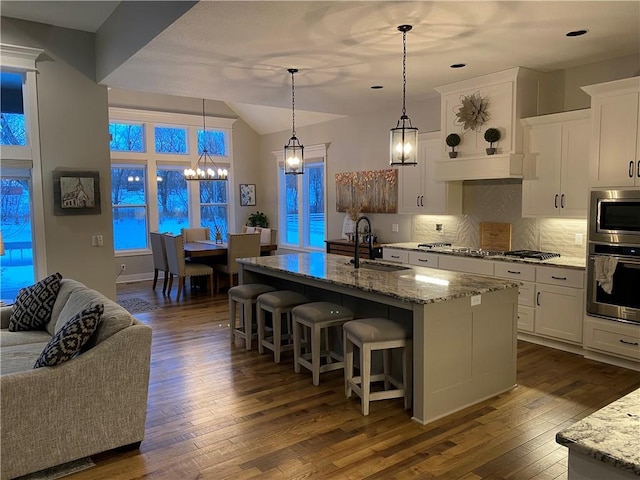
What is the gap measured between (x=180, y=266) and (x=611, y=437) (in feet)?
21.8

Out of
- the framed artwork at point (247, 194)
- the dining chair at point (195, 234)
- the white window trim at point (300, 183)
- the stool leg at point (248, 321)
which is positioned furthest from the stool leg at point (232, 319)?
the framed artwork at point (247, 194)

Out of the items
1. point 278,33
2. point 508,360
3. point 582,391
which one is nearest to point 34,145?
point 278,33

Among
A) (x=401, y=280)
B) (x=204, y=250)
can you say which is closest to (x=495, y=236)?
(x=401, y=280)

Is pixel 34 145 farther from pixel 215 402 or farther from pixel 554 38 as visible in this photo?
pixel 554 38

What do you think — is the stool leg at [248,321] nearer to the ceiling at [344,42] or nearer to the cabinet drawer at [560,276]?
the ceiling at [344,42]

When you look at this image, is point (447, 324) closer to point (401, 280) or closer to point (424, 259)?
point (401, 280)

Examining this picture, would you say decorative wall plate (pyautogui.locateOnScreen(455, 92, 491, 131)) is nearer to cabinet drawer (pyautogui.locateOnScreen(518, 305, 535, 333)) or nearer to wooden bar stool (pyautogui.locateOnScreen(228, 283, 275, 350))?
cabinet drawer (pyautogui.locateOnScreen(518, 305, 535, 333))

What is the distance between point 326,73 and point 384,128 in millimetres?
2505

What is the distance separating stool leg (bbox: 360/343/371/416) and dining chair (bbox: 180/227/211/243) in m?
6.34

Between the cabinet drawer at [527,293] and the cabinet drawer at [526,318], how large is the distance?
53mm

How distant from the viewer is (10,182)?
16.9 feet

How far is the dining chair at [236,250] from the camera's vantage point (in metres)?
7.47

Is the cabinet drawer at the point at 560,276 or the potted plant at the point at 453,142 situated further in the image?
the potted plant at the point at 453,142

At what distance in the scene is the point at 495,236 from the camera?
5672mm
